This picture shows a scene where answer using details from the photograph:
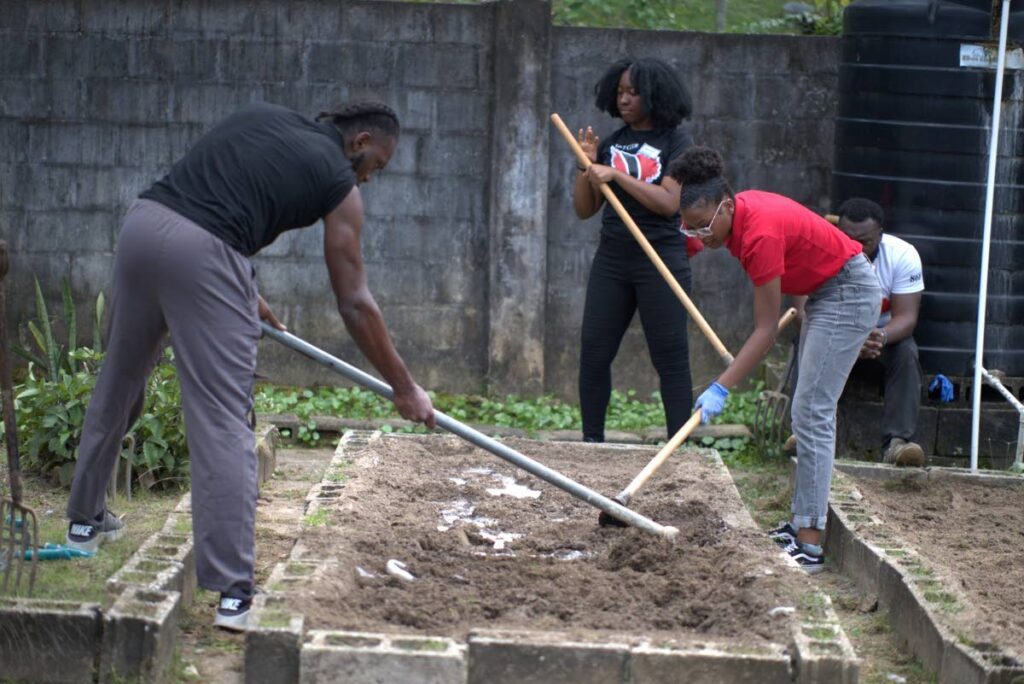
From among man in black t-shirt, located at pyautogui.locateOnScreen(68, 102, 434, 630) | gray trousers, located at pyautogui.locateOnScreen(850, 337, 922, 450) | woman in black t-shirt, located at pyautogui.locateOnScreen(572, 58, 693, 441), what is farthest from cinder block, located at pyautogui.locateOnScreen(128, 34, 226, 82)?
gray trousers, located at pyautogui.locateOnScreen(850, 337, 922, 450)

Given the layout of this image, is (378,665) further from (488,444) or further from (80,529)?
(80,529)

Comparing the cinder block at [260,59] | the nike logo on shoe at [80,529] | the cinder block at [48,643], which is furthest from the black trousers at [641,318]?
the cinder block at [48,643]

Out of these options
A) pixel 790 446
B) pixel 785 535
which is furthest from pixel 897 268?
pixel 785 535

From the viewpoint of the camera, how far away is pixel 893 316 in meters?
7.67

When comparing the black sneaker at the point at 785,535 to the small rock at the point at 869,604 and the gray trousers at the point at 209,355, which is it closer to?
the small rock at the point at 869,604

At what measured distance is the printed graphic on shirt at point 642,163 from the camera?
7.05 m

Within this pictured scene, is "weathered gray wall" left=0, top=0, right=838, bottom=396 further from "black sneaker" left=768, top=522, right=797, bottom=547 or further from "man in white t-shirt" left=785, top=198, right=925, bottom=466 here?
"black sneaker" left=768, top=522, right=797, bottom=547

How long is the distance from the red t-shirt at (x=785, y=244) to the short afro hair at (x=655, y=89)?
129cm

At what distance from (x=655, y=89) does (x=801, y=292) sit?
1.54 meters

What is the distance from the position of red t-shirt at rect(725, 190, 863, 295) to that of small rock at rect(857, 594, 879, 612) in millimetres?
1243

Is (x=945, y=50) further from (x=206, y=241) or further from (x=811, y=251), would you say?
(x=206, y=241)

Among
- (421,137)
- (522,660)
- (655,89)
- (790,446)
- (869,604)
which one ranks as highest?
(655,89)

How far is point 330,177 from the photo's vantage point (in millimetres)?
4562

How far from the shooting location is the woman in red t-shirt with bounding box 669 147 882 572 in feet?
18.3
